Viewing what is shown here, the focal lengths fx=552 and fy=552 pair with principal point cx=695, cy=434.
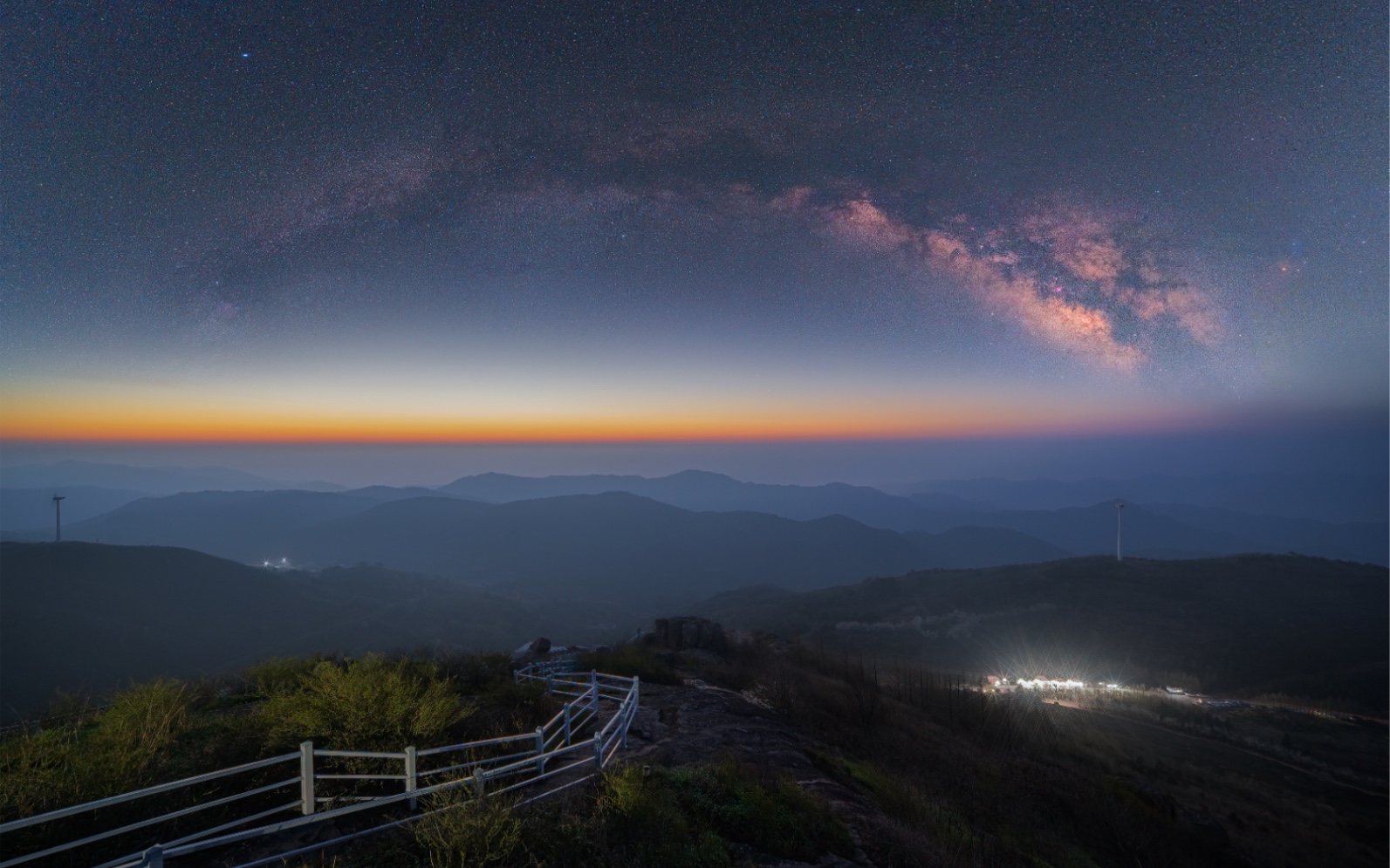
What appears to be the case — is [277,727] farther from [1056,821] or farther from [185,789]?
[1056,821]

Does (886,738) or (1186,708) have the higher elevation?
(886,738)

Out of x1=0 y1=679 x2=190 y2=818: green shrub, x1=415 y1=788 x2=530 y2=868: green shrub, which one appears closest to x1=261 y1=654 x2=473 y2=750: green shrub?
x1=0 y1=679 x2=190 y2=818: green shrub

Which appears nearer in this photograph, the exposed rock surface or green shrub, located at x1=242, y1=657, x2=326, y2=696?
the exposed rock surface

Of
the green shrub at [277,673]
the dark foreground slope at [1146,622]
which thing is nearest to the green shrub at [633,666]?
the green shrub at [277,673]

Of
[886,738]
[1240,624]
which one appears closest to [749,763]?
[886,738]

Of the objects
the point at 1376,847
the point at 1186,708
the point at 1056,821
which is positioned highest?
the point at 1056,821

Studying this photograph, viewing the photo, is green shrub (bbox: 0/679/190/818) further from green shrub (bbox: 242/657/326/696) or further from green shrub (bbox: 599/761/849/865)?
green shrub (bbox: 599/761/849/865)

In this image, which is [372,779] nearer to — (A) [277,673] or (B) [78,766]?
(B) [78,766]
